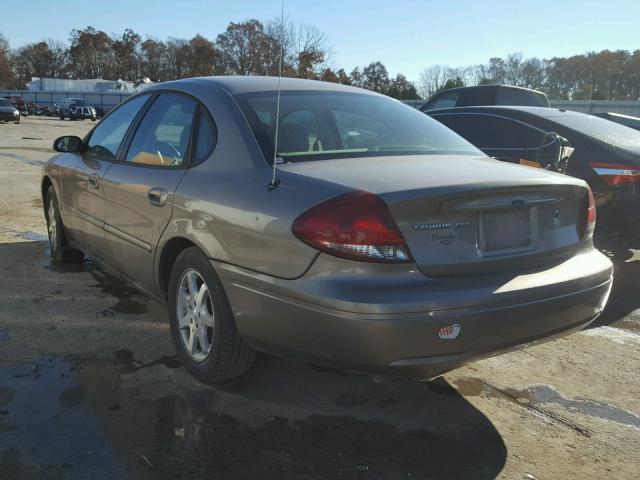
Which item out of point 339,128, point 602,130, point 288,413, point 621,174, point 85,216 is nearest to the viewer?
point 288,413

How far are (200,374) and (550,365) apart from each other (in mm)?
2145

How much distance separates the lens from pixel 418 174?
272cm

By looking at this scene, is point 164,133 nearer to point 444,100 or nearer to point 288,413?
point 288,413

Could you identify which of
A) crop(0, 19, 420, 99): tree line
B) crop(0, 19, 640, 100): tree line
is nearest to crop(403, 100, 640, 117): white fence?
crop(0, 19, 640, 100): tree line

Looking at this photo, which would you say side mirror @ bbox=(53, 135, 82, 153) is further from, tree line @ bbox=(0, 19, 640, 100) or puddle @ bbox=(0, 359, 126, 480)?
tree line @ bbox=(0, 19, 640, 100)

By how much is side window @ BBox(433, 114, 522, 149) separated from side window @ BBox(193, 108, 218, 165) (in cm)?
379

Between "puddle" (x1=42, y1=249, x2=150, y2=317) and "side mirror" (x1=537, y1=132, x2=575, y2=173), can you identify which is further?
"side mirror" (x1=537, y1=132, x2=575, y2=173)

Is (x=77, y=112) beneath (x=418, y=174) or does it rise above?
above

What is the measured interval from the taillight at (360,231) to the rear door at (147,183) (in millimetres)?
1194

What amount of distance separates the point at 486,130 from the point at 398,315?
4554mm

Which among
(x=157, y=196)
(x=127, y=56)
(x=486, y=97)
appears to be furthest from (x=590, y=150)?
(x=127, y=56)

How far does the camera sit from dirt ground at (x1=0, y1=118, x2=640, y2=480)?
2557mm

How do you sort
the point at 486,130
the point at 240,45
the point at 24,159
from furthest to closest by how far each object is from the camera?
1. the point at 240,45
2. the point at 24,159
3. the point at 486,130

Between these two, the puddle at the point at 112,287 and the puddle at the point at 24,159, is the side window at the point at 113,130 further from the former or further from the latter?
the puddle at the point at 24,159
